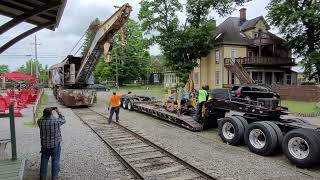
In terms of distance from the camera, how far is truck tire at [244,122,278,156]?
420 inches

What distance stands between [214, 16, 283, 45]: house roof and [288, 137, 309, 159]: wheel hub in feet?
124

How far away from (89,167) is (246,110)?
225 inches

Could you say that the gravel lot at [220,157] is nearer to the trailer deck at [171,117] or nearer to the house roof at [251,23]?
the trailer deck at [171,117]

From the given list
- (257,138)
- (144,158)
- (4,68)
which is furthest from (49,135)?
(4,68)

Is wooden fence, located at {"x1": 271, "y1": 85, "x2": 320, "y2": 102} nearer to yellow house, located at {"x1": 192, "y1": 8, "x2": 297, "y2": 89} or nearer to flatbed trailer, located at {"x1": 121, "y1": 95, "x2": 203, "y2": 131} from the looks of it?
yellow house, located at {"x1": 192, "y1": 8, "x2": 297, "y2": 89}

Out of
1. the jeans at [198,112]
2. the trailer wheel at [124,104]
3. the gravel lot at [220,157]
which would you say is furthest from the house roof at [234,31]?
the gravel lot at [220,157]

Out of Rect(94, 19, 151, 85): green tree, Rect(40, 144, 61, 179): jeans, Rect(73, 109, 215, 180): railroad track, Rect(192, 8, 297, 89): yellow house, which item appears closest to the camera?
Rect(40, 144, 61, 179): jeans

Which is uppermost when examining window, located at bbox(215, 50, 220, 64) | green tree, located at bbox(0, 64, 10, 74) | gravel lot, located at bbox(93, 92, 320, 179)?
green tree, located at bbox(0, 64, 10, 74)

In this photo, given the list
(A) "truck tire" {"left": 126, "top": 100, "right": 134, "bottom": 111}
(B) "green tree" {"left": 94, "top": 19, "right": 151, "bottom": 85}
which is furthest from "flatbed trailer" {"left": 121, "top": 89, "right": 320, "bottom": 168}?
(B) "green tree" {"left": 94, "top": 19, "right": 151, "bottom": 85}

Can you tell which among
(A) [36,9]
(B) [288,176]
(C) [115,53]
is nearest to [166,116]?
(B) [288,176]

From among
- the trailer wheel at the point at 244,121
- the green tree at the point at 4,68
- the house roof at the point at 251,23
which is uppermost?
the house roof at the point at 251,23

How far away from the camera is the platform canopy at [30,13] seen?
6.38 meters

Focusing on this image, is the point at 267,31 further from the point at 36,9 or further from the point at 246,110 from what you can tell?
the point at 36,9

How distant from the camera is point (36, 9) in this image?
6.46 meters
